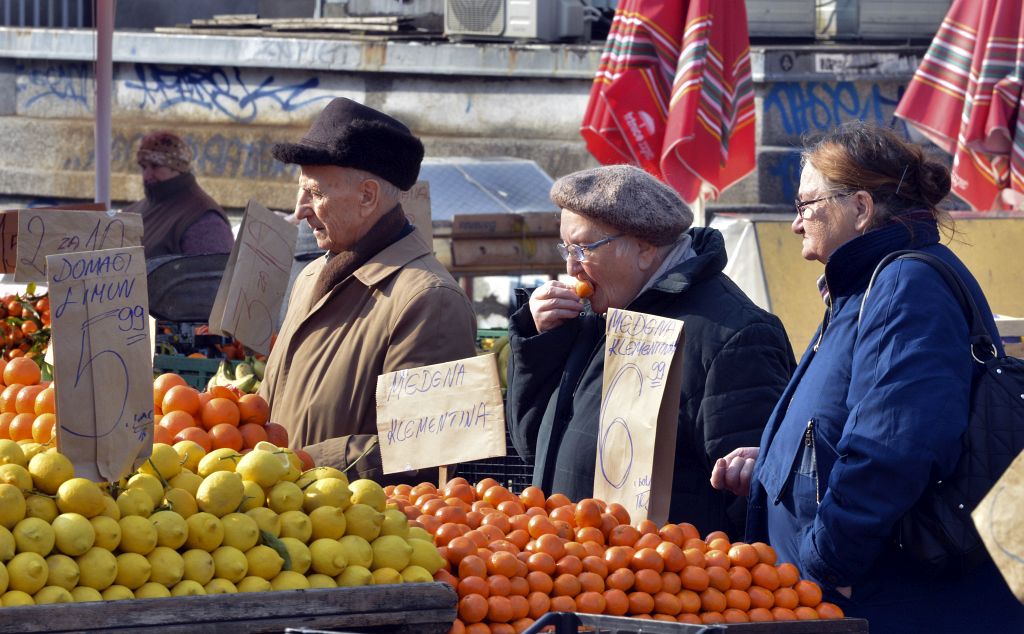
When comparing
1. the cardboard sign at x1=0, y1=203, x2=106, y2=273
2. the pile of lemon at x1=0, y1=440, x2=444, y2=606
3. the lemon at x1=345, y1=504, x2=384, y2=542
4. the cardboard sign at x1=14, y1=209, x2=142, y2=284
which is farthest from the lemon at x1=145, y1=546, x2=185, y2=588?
the cardboard sign at x1=0, y1=203, x2=106, y2=273

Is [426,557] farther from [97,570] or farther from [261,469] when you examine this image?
[97,570]

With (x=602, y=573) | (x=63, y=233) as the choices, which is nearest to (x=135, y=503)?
(x=602, y=573)

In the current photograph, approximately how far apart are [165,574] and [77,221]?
82.6 inches

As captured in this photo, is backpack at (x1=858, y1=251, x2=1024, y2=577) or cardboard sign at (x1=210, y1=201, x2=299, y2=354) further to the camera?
cardboard sign at (x1=210, y1=201, x2=299, y2=354)

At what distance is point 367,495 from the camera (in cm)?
252

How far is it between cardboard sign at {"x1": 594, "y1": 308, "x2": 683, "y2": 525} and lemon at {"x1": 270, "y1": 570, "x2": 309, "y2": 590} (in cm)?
78

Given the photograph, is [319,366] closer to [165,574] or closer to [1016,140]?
[165,574]

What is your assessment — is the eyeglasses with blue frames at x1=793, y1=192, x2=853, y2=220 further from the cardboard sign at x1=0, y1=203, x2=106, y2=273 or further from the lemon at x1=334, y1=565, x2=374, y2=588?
the cardboard sign at x1=0, y1=203, x2=106, y2=273

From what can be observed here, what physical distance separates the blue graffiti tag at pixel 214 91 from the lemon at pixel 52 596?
10.1m

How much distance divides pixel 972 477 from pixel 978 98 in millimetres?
4199

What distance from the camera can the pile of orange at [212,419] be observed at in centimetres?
287

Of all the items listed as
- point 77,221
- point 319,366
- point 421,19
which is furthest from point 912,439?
point 421,19

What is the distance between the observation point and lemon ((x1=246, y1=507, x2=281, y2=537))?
2.41 metres

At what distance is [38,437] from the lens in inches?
112
